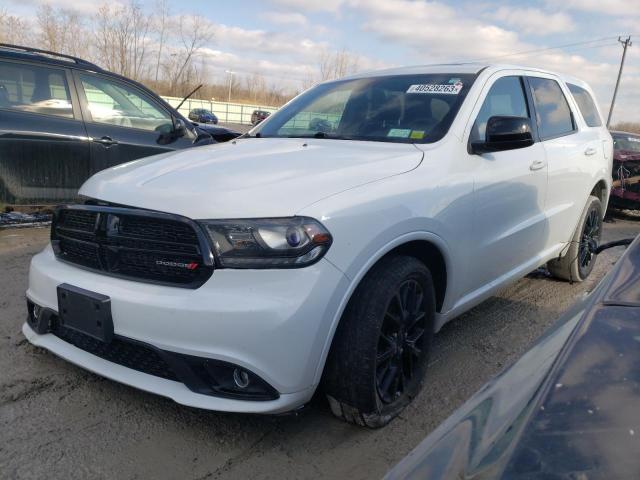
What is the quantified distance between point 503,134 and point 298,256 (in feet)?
5.12

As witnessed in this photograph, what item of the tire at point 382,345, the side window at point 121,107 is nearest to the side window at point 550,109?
the tire at point 382,345

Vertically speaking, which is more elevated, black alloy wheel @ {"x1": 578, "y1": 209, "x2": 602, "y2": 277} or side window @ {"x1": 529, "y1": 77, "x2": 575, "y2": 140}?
side window @ {"x1": 529, "y1": 77, "x2": 575, "y2": 140}

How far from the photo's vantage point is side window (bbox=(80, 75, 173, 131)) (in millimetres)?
5629

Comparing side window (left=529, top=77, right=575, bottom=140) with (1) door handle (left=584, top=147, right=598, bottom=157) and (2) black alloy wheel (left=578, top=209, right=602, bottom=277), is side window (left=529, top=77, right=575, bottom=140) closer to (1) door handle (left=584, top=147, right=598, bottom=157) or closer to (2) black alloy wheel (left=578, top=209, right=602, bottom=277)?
(1) door handle (left=584, top=147, right=598, bottom=157)

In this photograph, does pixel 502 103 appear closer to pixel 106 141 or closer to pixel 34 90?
pixel 106 141

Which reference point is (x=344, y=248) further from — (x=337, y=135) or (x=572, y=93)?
(x=572, y=93)

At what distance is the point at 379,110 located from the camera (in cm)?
345

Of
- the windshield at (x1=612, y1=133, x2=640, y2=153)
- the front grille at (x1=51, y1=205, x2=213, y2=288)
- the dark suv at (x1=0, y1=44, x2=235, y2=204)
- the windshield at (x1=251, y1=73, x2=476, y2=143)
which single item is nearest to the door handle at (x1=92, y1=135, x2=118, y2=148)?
the dark suv at (x1=0, y1=44, x2=235, y2=204)

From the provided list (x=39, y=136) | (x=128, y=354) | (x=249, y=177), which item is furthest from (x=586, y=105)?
(x=39, y=136)

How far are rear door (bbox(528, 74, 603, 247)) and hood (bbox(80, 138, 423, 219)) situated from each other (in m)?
1.63

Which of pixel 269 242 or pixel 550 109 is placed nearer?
pixel 269 242

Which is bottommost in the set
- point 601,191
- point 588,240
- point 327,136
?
point 588,240

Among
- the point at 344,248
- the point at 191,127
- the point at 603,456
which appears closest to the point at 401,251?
the point at 344,248

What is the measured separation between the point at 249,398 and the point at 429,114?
1953 mm
